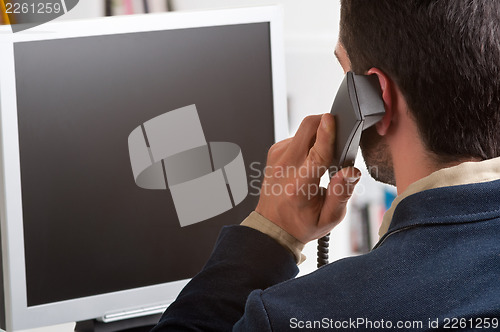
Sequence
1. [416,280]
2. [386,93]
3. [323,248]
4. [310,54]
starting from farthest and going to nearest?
1. [310,54]
2. [323,248]
3. [386,93]
4. [416,280]

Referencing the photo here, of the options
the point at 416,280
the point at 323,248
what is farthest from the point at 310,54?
the point at 416,280

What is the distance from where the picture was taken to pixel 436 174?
775mm

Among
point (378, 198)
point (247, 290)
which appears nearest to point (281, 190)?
point (247, 290)

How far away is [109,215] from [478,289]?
63cm

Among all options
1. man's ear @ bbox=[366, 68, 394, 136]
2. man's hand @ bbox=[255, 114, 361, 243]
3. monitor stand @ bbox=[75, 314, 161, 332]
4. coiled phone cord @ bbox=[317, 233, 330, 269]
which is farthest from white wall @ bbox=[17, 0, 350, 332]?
man's ear @ bbox=[366, 68, 394, 136]

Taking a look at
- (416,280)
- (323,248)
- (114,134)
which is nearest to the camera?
(416,280)

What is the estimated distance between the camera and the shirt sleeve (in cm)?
92

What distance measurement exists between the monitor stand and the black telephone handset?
0.47 metres

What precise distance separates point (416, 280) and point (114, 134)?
59 centimetres

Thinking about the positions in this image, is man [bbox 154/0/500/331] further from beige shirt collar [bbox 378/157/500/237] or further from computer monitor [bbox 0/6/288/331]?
computer monitor [bbox 0/6/288/331]

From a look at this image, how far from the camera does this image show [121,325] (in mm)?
1180

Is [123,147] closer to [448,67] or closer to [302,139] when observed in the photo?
[302,139]

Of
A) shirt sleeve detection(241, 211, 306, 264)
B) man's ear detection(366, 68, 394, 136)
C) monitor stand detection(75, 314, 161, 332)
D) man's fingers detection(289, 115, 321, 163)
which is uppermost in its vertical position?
man's ear detection(366, 68, 394, 136)

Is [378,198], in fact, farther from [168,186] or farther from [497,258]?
[497,258]
